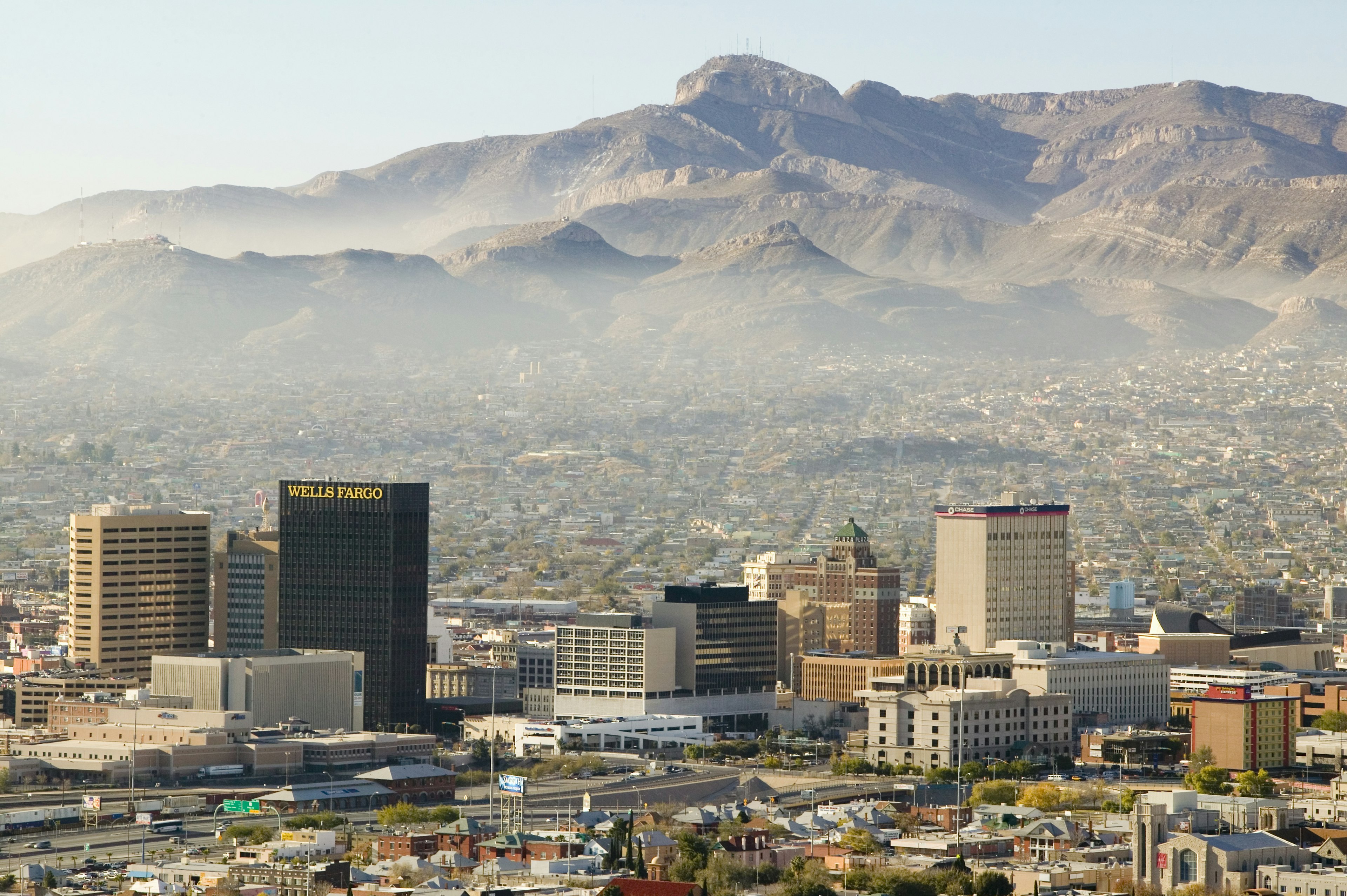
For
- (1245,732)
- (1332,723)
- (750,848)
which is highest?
(1245,732)

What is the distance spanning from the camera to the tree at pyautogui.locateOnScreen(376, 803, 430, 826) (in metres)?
88.4

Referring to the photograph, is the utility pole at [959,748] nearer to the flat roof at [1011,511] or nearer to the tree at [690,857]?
the flat roof at [1011,511]

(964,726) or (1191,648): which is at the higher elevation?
(1191,648)

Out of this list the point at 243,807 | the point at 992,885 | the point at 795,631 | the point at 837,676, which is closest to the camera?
the point at 992,885

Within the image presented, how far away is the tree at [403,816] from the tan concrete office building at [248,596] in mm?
37906

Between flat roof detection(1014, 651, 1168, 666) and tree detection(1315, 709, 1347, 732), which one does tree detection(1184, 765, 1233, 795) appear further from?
flat roof detection(1014, 651, 1168, 666)

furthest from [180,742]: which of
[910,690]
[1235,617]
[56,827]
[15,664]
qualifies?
[1235,617]

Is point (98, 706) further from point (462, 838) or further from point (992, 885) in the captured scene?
point (992, 885)

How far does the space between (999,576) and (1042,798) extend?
39.7m

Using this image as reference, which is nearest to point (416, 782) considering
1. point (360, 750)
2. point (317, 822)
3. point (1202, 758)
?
point (360, 750)

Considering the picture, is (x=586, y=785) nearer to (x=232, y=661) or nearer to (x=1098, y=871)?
(x=232, y=661)

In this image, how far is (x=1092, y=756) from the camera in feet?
362

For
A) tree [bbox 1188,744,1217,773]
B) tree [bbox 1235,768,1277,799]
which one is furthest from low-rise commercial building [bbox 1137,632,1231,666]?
tree [bbox 1235,768,1277,799]

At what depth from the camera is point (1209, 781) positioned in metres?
95.1
